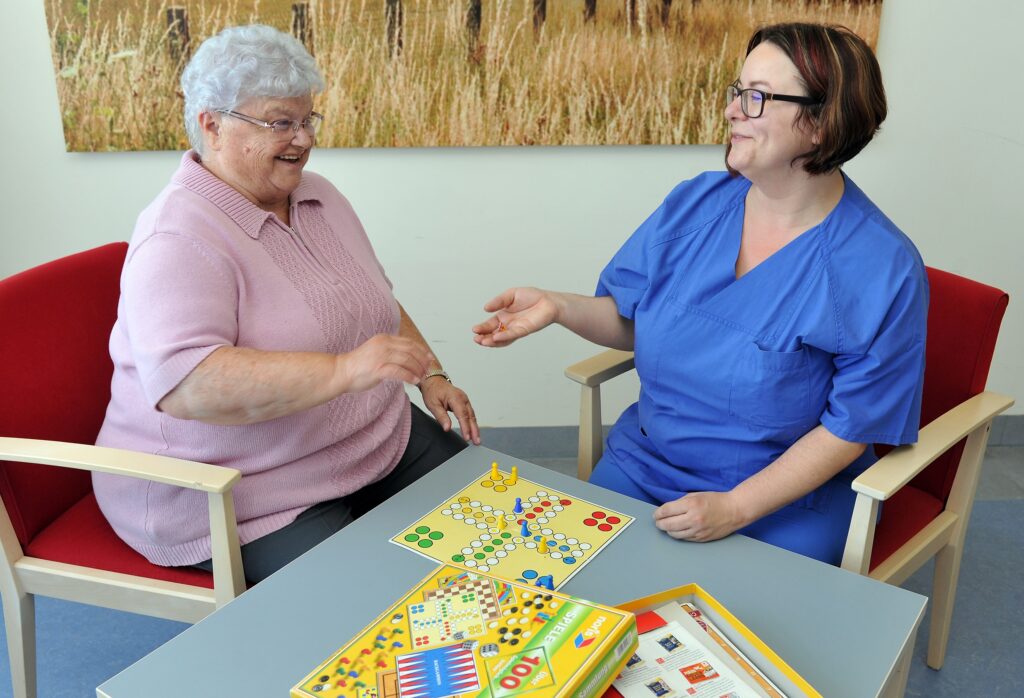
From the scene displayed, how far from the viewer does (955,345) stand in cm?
167

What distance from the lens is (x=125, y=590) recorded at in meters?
1.46

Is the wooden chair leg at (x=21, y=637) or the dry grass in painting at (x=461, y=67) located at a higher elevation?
the dry grass in painting at (x=461, y=67)

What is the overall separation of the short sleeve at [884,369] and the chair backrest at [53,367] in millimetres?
1354

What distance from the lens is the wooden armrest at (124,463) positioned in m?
1.30

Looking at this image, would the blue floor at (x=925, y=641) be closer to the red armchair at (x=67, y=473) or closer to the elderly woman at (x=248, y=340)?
the red armchair at (x=67, y=473)

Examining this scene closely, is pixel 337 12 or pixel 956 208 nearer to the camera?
pixel 337 12

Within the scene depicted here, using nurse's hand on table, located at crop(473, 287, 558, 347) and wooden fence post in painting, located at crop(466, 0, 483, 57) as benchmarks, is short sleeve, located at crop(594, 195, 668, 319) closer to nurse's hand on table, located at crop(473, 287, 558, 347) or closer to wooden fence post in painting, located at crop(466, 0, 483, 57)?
nurse's hand on table, located at crop(473, 287, 558, 347)

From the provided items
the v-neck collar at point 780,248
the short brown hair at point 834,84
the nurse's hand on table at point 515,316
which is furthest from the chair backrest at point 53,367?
the short brown hair at point 834,84

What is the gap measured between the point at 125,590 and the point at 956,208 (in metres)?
2.53

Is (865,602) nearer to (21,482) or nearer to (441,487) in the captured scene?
(441,487)

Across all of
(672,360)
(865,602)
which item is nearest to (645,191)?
(672,360)

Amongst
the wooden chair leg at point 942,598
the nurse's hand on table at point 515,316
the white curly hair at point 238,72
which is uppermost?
the white curly hair at point 238,72

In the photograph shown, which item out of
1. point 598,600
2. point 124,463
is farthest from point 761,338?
point 124,463

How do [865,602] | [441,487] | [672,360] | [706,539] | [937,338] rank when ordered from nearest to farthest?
[865,602]
[706,539]
[441,487]
[672,360]
[937,338]
